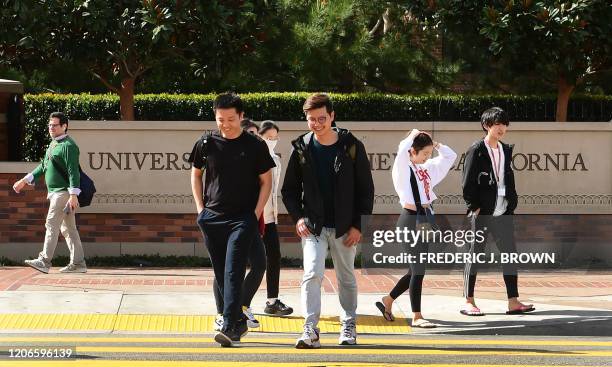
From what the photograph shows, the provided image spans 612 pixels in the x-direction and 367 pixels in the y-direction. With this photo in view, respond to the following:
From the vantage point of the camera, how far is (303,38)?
51.5 ft

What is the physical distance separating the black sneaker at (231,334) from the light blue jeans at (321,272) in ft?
1.43

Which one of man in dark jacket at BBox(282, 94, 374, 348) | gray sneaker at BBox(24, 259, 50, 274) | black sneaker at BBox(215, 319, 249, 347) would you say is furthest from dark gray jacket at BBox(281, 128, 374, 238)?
gray sneaker at BBox(24, 259, 50, 274)

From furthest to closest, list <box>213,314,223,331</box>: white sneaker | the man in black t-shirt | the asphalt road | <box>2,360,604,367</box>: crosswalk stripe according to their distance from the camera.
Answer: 1. <box>213,314,223,331</box>: white sneaker
2. the man in black t-shirt
3. the asphalt road
4. <box>2,360,604,367</box>: crosswalk stripe

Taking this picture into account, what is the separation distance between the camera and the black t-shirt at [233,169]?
8266 millimetres

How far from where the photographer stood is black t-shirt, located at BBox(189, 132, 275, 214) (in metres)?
8.27

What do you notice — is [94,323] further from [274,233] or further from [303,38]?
[303,38]

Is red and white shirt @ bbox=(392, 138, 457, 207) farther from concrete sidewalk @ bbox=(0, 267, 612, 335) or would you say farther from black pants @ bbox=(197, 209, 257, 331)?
black pants @ bbox=(197, 209, 257, 331)

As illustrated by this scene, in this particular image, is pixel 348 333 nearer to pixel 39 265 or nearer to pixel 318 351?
pixel 318 351

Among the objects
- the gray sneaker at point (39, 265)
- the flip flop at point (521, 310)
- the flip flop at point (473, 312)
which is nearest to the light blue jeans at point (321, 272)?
the flip flop at point (473, 312)

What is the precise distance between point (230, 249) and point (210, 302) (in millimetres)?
2184

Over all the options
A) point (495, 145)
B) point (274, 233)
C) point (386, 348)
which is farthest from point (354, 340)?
point (495, 145)

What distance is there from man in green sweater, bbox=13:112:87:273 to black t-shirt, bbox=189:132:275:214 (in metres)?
3.71

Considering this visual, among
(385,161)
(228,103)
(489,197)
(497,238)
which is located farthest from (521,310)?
(385,161)

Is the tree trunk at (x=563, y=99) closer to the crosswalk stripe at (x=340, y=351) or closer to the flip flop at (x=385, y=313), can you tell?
the flip flop at (x=385, y=313)
